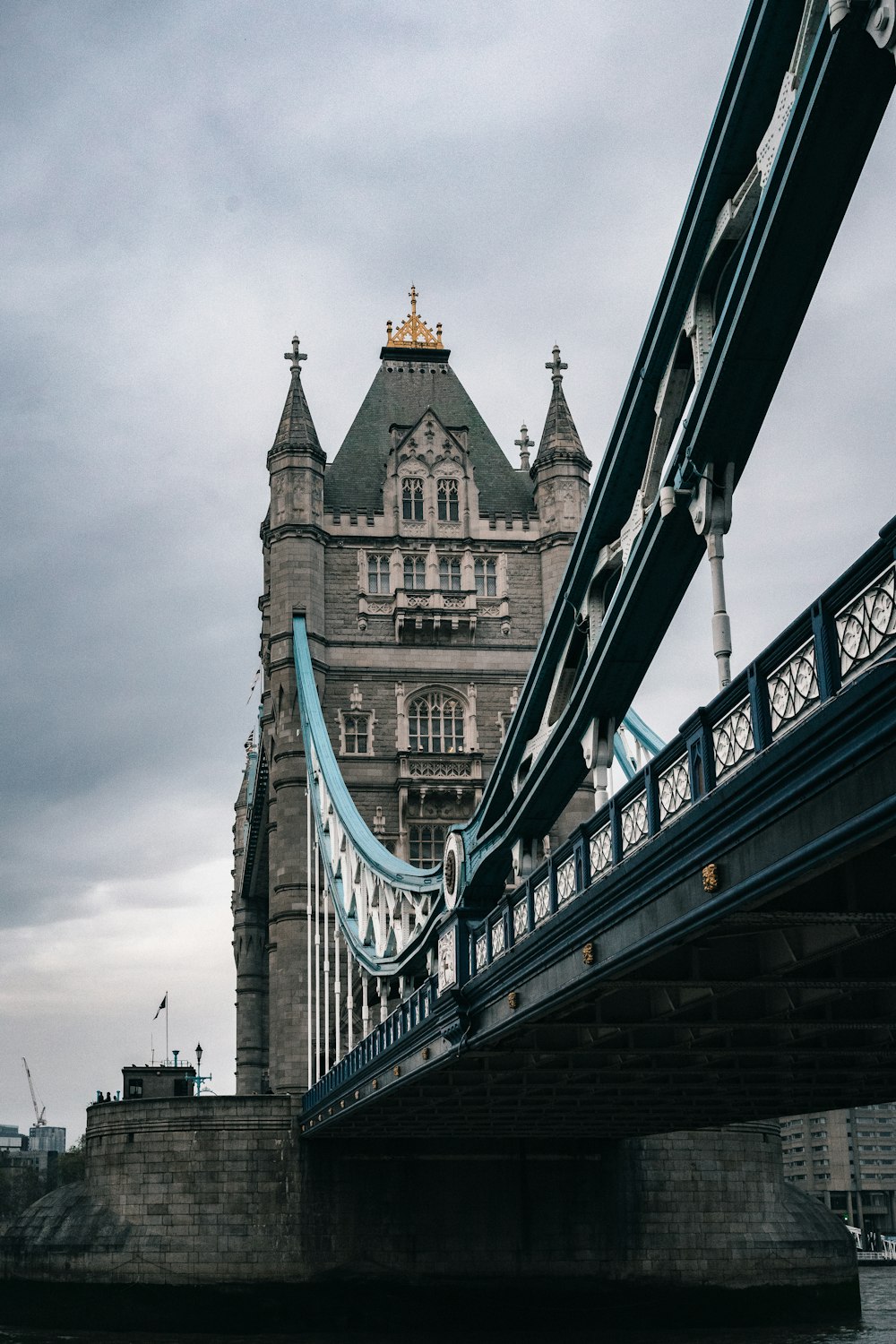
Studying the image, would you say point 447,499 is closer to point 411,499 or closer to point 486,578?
point 411,499

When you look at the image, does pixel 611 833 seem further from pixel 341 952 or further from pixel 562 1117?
pixel 341 952

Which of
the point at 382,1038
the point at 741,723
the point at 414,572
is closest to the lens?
the point at 741,723

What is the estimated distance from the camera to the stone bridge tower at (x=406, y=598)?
49500mm

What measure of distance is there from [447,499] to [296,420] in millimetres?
5425

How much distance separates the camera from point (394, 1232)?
38250mm

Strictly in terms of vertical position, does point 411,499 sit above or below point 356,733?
above

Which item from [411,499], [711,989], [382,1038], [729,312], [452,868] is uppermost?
[411,499]

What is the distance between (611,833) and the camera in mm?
14961

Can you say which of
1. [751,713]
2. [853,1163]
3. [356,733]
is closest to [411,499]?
[356,733]

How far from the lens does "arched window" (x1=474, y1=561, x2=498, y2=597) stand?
174 ft

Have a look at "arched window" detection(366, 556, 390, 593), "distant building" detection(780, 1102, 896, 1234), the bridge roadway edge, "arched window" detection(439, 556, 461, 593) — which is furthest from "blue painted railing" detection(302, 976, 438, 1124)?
"distant building" detection(780, 1102, 896, 1234)

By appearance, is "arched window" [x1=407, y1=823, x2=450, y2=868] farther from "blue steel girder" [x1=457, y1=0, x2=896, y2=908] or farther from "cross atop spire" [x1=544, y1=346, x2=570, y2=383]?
"blue steel girder" [x1=457, y1=0, x2=896, y2=908]

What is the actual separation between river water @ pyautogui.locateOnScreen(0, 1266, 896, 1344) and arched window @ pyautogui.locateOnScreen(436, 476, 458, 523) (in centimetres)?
2499

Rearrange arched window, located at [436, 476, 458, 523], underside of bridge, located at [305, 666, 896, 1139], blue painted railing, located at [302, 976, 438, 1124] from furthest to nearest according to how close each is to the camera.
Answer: arched window, located at [436, 476, 458, 523] < blue painted railing, located at [302, 976, 438, 1124] < underside of bridge, located at [305, 666, 896, 1139]
